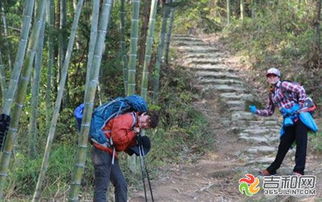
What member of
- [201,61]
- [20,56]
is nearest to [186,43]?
[201,61]

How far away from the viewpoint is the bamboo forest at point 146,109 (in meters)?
3.60

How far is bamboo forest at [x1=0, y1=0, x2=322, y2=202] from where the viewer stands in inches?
142

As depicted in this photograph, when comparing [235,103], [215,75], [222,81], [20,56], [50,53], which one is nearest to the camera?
[20,56]

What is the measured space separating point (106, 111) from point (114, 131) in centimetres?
19

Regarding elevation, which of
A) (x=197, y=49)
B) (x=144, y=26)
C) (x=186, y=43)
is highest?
(x=186, y=43)

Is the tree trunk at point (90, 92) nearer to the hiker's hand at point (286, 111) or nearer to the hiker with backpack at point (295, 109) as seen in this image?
the hiker with backpack at point (295, 109)

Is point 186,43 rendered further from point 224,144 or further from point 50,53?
point 50,53

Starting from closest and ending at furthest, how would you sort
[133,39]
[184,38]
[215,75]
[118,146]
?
1. [118,146]
2. [133,39]
3. [215,75]
4. [184,38]

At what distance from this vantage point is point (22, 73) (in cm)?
297

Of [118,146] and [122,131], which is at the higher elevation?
[122,131]

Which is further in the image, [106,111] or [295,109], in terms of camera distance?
[295,109]

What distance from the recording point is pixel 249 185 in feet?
17.4

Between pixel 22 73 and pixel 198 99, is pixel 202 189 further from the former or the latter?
pixel 198 99

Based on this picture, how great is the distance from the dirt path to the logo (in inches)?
2.8
